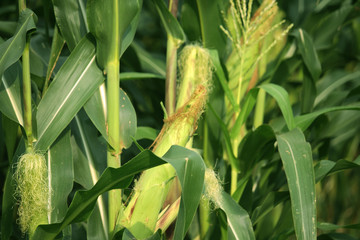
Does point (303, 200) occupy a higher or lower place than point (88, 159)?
lower

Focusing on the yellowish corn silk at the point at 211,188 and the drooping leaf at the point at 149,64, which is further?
the drooping leaf at the point at 149,64

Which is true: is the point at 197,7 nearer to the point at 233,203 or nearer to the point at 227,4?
the point at 227,4

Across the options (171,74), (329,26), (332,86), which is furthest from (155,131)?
(329,26)

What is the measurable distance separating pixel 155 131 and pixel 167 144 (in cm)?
31

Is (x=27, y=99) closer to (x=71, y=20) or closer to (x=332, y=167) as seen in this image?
(x=71, y=20)

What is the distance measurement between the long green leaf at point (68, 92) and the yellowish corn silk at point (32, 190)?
0.06 metres

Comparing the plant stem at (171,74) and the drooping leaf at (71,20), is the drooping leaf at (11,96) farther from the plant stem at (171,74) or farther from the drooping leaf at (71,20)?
the plant stem at (171,74)

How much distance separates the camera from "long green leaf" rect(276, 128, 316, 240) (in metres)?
1.05

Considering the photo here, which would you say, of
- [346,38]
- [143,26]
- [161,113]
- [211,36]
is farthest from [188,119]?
[143,26]

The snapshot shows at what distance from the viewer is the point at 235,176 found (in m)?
1.33

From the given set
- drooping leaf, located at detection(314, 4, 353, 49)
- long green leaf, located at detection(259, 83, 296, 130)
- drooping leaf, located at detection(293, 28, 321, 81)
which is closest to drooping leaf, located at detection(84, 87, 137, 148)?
long green leaf, located at detection(259, 83, 296, 130)

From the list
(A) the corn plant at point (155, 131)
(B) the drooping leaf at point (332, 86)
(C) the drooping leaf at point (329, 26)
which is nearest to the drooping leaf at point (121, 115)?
(A) the corn plant at point (155, 131)

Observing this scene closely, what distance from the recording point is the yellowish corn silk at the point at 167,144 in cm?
104

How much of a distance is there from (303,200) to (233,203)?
18 centimetres
